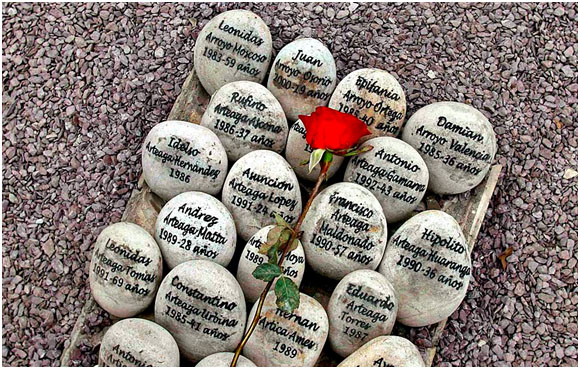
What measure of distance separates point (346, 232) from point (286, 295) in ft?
1.21

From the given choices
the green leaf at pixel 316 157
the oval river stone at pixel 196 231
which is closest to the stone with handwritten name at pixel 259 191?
the oval river stone at pixel 196 231

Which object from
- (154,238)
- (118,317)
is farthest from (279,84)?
(118,317)

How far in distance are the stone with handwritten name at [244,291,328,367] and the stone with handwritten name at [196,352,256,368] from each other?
0.06 meters

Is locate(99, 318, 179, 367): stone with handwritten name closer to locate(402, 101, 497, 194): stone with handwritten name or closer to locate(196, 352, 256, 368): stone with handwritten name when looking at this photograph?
locate(196, 352, 256, 368): stone with handwritten name

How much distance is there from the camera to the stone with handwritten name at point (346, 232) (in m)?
2.04

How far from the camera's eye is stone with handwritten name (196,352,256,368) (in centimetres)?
187

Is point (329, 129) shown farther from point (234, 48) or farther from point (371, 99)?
point (234, 48)

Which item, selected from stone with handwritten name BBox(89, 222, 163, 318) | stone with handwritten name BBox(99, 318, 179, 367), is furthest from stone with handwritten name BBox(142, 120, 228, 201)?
stone with handwritten name BBox(99, 318, 179, 367)

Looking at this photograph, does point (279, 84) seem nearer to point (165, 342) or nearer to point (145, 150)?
point (145, 150)

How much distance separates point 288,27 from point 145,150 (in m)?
0.70

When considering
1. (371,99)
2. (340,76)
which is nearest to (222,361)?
(371,99)

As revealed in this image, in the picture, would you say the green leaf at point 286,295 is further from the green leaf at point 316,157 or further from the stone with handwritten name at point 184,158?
the stone with handwritten name at point 184,158

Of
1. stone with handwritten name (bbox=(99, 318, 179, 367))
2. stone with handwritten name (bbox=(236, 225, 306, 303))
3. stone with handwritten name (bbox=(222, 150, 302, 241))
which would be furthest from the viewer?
stone with handwritten name (bbox=(222, 150, 302, 241))

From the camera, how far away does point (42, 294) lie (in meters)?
2.25
